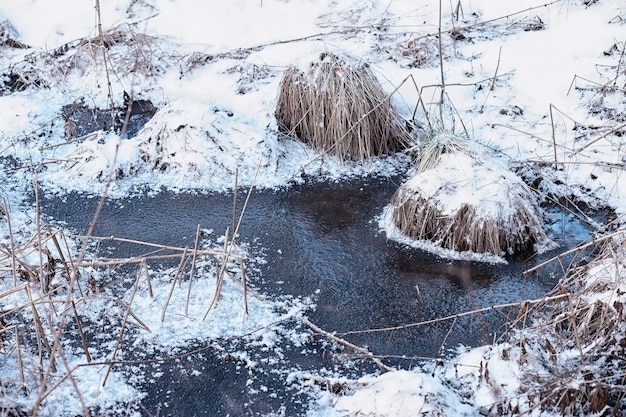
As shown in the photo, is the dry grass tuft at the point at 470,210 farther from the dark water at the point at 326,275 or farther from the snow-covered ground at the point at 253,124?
the snow-covered ground at the point at 253,124

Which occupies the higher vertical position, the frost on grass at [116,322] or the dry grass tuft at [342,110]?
the dry grass tuft at [342,110]

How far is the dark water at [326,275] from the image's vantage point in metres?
3.67

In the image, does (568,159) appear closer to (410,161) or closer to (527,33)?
(410,161)

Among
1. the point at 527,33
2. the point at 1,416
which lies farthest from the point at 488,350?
the point at 527,33

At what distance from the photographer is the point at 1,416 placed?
313cm

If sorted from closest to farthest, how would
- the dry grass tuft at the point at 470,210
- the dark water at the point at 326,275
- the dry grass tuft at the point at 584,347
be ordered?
the dry grass tuft at the point at 584,347
the dark water at the point at 326,275
the dry grass tuft at the point at 470,210

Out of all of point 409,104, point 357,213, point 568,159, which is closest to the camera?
point 357,213

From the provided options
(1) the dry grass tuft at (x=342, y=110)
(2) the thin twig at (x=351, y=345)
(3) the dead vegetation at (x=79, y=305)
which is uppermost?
(1) the dry grass tuft at (x=342, y=110)

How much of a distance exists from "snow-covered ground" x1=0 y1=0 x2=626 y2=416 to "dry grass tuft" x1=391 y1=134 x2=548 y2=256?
64 cm

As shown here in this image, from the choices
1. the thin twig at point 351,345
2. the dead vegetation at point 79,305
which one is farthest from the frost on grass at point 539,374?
the dead vegetation at point 79,305

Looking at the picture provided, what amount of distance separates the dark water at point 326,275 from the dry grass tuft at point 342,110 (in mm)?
411

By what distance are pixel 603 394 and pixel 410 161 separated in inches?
121

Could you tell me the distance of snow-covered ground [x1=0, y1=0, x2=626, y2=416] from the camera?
3525 millimetres

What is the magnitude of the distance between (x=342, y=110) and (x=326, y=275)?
1721mm
